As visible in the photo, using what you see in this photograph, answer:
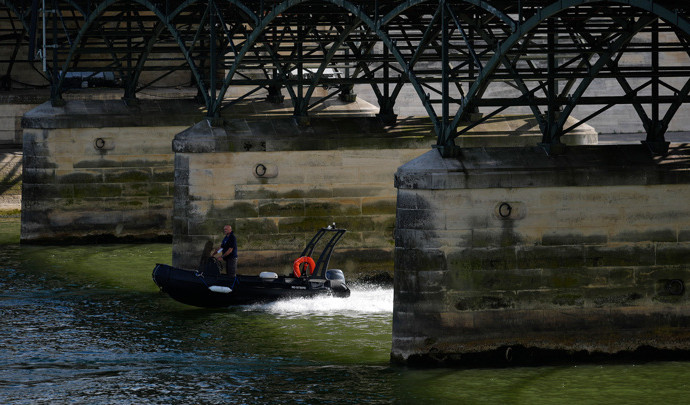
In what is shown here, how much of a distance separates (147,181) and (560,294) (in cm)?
2052

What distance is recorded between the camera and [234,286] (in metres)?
27.1

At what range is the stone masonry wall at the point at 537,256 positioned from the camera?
21125 millimetres

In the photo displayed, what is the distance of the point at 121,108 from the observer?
39188mm

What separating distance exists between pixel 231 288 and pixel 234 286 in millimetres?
85

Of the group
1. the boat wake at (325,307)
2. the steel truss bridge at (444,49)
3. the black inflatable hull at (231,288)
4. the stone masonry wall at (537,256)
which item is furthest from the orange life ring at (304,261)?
the stone masonry wall at (537,256)

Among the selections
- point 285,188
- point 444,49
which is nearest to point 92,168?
point 285,188

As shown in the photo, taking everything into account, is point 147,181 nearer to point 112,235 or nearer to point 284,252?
point 112,235

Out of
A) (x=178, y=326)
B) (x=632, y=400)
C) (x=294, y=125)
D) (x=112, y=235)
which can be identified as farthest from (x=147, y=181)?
(x=632, y=400)

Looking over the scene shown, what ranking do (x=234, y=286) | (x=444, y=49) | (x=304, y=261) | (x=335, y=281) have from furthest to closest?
1. (x=304, y=261)
2. (x=335, y=281)
3. (x=234, y=286)
4. (x=444, y=49)

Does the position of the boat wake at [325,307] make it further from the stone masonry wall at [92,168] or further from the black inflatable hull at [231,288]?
the stone masonry wall at [92,168]

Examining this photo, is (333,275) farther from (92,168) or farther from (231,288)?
(92,168)

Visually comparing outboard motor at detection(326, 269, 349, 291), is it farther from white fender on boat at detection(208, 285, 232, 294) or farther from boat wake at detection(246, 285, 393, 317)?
white fender on boat at detection(208, 285, 232, 294)

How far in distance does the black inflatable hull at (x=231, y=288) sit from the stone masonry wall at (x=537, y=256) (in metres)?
6.28

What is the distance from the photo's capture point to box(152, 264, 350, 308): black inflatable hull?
1054 inches
